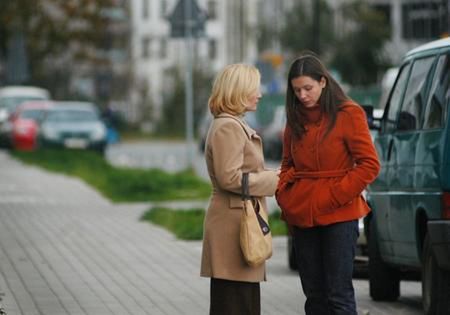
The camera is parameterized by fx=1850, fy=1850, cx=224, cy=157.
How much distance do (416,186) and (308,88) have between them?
286cm

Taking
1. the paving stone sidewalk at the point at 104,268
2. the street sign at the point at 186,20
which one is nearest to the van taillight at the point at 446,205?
the paving stone sidewalk at the point at 104,268

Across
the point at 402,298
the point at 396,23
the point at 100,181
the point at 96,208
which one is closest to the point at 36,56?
the point at 396,23

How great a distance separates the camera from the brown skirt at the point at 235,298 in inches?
349

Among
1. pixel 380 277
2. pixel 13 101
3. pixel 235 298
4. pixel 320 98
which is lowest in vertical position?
A: pixel 13 101

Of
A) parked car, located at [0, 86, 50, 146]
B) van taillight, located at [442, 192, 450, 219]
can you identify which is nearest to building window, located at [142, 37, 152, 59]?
parked car, located at [0, 86, 50, 146]

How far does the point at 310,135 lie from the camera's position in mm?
8906

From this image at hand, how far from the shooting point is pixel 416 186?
1152 centimetres

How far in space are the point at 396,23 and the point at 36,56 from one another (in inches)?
791

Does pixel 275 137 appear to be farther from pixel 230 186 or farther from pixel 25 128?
pixel 230 186

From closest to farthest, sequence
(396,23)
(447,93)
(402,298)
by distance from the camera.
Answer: (447,93) → (402,298) → (396,23)

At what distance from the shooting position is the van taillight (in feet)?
35.1

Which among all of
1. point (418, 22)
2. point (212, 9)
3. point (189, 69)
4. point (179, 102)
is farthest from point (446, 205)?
point (212, 9)

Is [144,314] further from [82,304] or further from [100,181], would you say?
[100,181]

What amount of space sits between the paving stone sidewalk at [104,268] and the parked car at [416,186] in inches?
15.9
